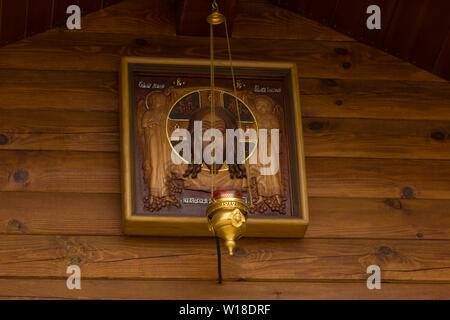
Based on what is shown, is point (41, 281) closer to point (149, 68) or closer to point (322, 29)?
point (149, 68)

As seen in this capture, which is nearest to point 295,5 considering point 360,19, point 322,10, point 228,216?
point 322,10

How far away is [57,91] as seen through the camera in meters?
2.90

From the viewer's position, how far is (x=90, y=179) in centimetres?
277

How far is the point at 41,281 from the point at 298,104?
1.06 meters

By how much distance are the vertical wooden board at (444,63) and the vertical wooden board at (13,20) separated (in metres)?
1.49

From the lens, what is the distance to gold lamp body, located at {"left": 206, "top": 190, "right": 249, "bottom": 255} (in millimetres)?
2396

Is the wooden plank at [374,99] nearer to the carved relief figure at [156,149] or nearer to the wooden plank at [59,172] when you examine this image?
the carved relief figure at [156,149]

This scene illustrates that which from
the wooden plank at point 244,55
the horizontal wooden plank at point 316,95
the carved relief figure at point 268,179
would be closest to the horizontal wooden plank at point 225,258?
the carved relief figure at point 268,179

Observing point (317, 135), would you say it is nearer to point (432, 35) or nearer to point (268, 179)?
point (268, 179)

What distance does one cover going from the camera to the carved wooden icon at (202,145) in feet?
8.86

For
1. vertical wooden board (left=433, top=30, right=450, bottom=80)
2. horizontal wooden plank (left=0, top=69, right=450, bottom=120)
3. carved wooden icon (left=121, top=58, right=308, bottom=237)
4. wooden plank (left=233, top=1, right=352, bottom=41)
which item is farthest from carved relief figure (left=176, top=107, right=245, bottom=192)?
vertical wooden board (left=433, top=30, right=450, bottom=80)

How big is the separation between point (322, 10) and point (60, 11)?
3.18 ft
